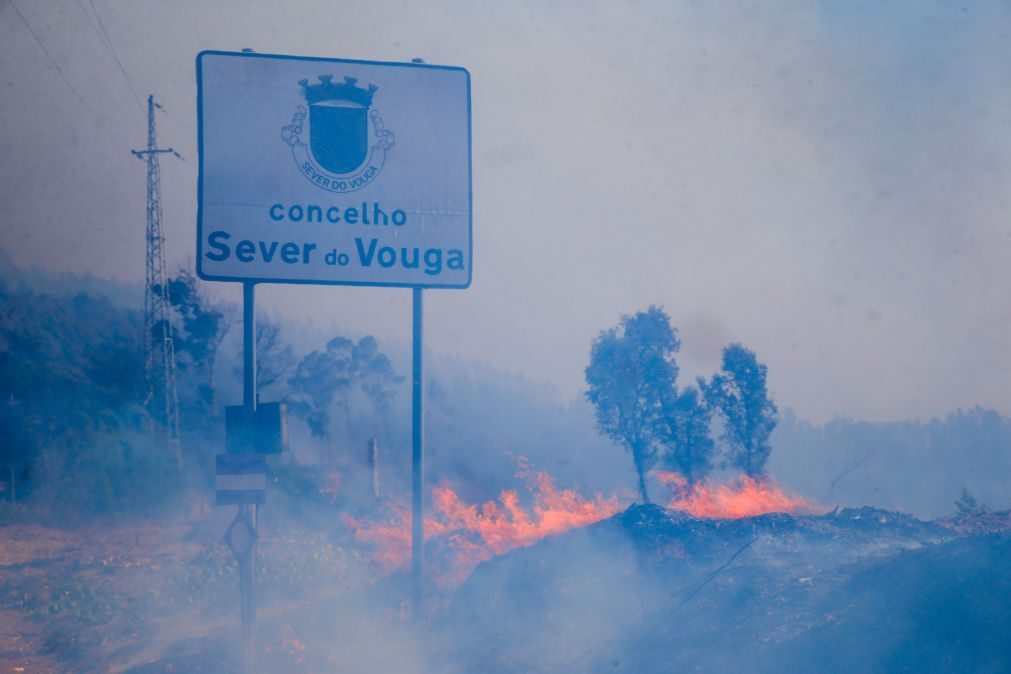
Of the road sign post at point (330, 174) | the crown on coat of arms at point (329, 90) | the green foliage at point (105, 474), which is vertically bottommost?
the green foliage at point (105, 474)

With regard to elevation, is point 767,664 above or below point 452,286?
below

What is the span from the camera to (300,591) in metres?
18.7

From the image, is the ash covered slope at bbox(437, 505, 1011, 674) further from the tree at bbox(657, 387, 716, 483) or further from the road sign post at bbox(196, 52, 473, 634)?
the tree at bbox(657, 387, 716, 483)

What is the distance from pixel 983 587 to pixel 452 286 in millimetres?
6643

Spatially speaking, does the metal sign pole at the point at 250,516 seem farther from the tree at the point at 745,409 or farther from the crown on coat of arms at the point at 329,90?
the tree at the point at 745,409

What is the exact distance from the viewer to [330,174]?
8.70 meters

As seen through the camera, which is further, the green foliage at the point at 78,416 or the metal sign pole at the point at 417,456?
the green foliage at the point at 78,416

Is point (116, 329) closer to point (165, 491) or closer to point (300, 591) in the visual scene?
point (165, 491)

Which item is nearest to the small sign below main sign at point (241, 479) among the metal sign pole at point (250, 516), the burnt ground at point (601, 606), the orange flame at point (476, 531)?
the metal sign pole at point (250, 516)

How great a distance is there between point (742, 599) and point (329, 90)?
26.9 feet

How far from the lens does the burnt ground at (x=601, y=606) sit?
8180 mm

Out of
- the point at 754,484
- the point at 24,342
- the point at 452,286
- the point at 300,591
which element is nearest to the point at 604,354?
the point at 754,484

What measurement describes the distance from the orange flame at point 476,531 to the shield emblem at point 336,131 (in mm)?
10098

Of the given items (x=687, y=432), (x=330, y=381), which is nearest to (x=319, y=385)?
(x=330, y=381)
